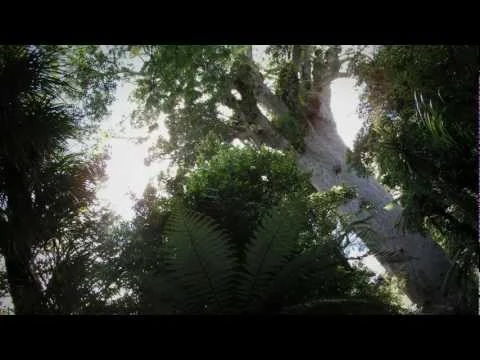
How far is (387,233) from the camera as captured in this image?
5.18 metres

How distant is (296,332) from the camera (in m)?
0.93

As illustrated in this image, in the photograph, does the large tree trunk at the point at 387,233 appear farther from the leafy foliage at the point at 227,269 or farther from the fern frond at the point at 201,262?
the fern frond at the point at 201,262

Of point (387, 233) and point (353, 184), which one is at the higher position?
point (353, 184)

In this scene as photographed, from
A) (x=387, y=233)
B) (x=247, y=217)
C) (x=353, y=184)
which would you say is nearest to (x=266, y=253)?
(x=247, y=217)

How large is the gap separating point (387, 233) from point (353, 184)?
1.25m

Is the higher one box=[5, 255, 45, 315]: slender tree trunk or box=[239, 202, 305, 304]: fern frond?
box=[5, 255, 45, 315]: slender tree trunk

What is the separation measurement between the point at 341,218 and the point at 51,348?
10.8 ft

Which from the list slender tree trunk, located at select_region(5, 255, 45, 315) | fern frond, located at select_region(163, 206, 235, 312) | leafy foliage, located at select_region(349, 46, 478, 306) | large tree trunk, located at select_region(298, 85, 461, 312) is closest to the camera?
fern frond, located at select_region(163, 206, 235, 312)

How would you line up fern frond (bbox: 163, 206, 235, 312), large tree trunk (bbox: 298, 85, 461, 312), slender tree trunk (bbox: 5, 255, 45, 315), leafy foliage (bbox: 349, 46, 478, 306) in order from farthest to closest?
large tree trunk (bbox: 298, 85, 461, 312), leafy foliage (bbox: 349, 46, 478, 306), slender tree trunk (bbox: 5, 255, 45, 315), fern frond (bbox: 163, 206, 235, 312)

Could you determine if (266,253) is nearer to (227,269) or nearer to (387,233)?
(227,269)

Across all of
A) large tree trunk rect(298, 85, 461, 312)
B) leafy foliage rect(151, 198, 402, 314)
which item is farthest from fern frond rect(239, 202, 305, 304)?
large tree trunk rect(298, 85, 461, 312)

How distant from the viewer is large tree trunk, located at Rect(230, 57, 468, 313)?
4.48m

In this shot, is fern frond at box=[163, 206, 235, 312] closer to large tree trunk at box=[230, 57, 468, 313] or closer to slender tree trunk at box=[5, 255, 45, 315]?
slender tree trunk at box=[5, 255, 45, 315]
